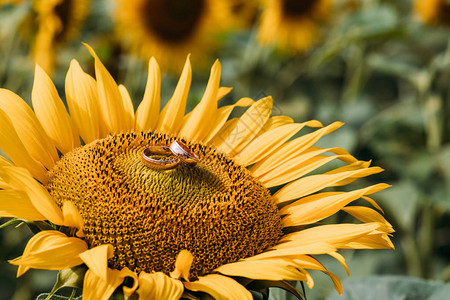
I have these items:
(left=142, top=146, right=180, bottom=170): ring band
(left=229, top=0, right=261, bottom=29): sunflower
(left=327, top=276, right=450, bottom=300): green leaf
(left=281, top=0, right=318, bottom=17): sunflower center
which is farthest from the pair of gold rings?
(left=229, top=0, right=261, bottom=29): sunflower

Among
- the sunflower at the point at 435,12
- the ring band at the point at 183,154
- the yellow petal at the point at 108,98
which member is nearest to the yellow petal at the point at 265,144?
the ring band at the point at 183,154

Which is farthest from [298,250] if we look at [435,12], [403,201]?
[435,12]

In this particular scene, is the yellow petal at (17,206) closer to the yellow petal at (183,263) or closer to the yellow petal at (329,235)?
the yellow petal at (183,263)

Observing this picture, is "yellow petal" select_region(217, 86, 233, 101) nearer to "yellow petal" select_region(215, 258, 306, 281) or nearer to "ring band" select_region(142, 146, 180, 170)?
"ring band" select_region(142, 146, 180, 170)

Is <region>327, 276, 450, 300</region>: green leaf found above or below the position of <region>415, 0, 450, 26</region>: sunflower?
below

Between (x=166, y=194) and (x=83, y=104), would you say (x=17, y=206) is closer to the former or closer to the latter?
(x=166, y=194)

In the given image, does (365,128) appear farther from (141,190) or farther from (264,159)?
(141,190)
